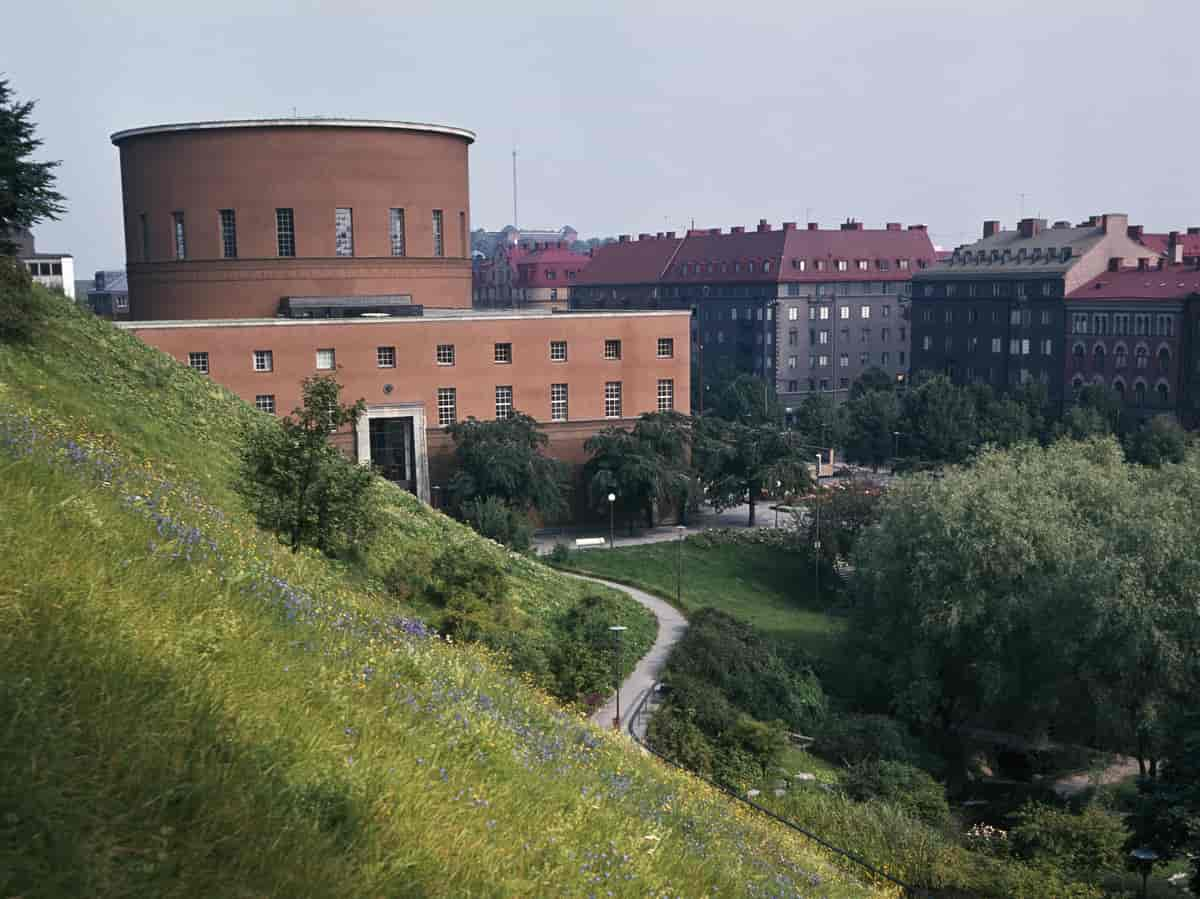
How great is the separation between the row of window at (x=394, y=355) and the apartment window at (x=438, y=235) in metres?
8.08

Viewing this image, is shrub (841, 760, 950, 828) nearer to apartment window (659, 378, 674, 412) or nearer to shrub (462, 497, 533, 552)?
shrub (462, 497, 533, 552)

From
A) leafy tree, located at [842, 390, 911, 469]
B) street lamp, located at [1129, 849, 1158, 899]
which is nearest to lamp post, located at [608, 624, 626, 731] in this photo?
street lamp, located at [1129, 849, 1158, 899]

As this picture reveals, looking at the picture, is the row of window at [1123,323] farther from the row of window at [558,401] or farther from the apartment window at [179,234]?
the apartment window at [179,234]

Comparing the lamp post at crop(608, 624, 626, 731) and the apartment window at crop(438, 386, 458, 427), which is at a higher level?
the apartment window at crop(438, 386, 458, 427)

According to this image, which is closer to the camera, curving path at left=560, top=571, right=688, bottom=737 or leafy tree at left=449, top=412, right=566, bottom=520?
curving path at left=560, top=571, right=688, bottom=737

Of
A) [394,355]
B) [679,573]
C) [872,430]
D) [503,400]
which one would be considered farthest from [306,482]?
[872,430]

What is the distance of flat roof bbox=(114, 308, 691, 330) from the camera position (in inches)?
1994

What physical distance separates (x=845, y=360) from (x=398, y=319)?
65.0 m

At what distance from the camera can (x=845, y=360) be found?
110 m

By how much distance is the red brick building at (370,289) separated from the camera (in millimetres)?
54250

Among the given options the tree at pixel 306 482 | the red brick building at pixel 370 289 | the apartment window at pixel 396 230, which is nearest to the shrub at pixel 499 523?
the red brick building at pixel 370 289

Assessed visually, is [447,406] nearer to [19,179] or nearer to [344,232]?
[344,232]

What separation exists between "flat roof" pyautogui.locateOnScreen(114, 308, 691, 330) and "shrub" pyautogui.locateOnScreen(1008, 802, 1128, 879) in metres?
36.9

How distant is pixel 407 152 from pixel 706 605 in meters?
28.7
